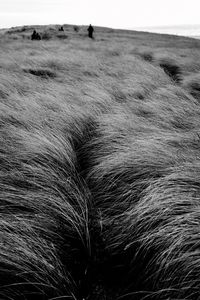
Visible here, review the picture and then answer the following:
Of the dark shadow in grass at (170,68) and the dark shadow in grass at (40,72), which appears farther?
the dark shadow in grass at (170,68)

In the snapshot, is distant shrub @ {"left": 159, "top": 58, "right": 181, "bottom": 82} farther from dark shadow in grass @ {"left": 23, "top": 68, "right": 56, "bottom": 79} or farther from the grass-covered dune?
the grass-covered dune

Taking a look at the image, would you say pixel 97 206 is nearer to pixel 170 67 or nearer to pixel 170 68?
pixel 170 68

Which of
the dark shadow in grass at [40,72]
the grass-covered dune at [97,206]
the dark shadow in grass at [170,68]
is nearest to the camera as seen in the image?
the grass-covered dune at [97,206]

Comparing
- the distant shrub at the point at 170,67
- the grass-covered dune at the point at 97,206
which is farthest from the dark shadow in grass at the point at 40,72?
the distant shrub at the point at 170,67

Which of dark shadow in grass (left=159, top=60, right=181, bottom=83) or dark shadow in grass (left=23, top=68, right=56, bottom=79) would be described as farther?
dark shadow in grass (left=159, top=60, right=181, bottom=83)

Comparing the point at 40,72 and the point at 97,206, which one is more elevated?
the point at 40,72

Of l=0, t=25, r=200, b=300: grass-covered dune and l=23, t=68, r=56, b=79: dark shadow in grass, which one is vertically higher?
l=23, t=68, r=56, b=79: dark shadow in grass

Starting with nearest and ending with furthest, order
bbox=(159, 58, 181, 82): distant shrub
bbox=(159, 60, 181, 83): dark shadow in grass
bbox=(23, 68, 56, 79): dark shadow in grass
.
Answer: bbox=(23, 68, 56, 79): dark shadow in grass → bbox=(159, 60, 181, 83): dark shadow in grass → bbox=(159, 58, 181, 82): distant shrub

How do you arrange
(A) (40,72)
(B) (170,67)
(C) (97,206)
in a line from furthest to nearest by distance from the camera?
(B) (170,67)
(A) (40,72)
(C) (97,206)

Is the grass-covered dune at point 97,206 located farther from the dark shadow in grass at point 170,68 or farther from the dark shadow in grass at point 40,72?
the dark shadow in grass at point 170,68

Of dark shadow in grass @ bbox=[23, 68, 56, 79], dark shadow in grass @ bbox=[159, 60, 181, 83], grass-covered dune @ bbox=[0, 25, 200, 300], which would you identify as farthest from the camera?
dark shadow in grass @ bbox=[159, 60, 181, 83]

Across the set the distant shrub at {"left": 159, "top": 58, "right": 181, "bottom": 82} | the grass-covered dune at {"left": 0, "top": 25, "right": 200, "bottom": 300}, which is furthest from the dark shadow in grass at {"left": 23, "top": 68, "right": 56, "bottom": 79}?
the distant shrub at {"left": 159, "top": 58, "right": 181, "bottom": 82}

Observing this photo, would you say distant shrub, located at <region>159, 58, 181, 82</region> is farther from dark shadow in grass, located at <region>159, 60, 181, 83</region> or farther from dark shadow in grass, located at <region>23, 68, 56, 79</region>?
dark shadow in grass, located at <region>23, 68, 56, 79</region>

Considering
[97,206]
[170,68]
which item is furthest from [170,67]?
[97,206]
